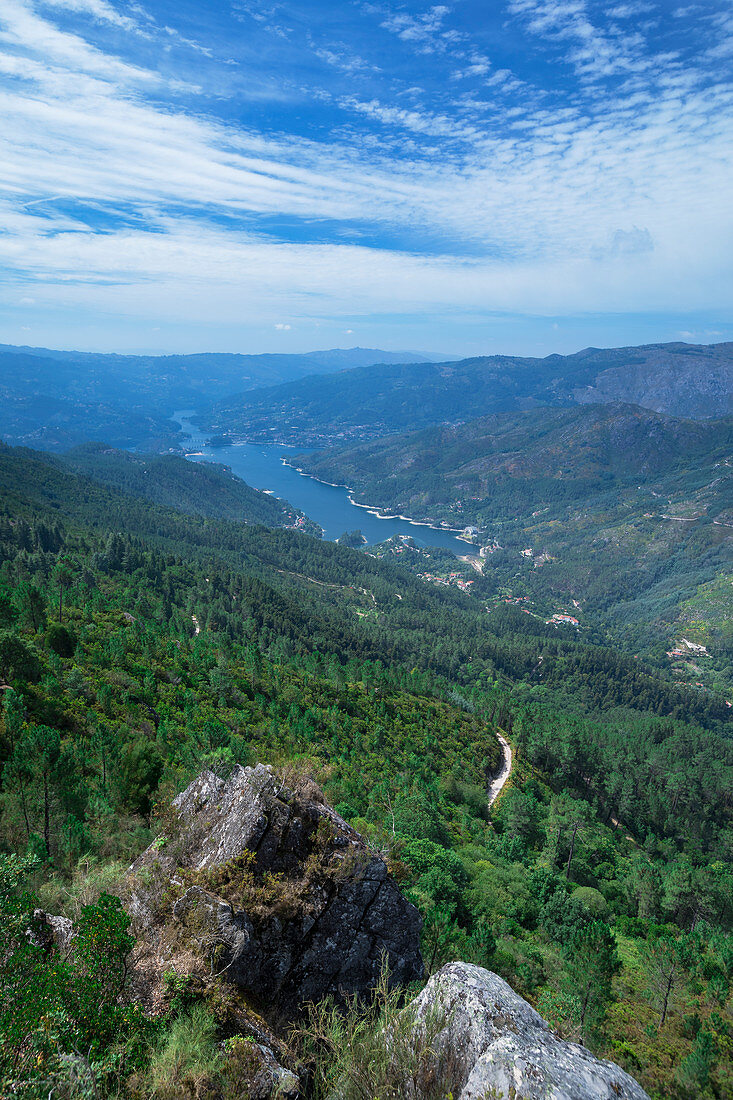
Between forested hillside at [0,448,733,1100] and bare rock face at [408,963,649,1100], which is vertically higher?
bare rock face at [408,963,649,1100]

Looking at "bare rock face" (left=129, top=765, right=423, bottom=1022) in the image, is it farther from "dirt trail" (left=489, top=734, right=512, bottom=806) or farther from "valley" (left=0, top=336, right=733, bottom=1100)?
"dirt trail" (left=489, top=734, right=512, bottom=806)

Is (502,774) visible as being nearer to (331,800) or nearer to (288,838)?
(331,800)

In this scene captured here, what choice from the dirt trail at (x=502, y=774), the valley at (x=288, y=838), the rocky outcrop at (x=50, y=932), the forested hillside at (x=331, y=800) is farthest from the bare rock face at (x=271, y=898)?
the dirt trail at (x=502, y=774)

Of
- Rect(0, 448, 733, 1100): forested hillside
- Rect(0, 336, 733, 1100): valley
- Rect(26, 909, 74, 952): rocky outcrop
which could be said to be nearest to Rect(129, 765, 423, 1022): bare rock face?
Rect(0, 336, 733, 1100): valley

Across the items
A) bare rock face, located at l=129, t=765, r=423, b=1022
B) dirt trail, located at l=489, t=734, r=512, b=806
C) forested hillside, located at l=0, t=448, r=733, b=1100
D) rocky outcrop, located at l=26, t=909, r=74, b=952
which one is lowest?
dirt trail, located at l=489, t=734, r=512, b=806

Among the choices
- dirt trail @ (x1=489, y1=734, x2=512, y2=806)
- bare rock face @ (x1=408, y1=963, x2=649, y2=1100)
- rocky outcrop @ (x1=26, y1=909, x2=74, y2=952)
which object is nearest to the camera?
bare rock face @ (x1=408, y1=963, x2=649, y2=1100)

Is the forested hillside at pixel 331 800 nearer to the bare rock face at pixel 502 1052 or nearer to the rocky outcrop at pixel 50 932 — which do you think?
the rocky outcrop at pixel 50 932
